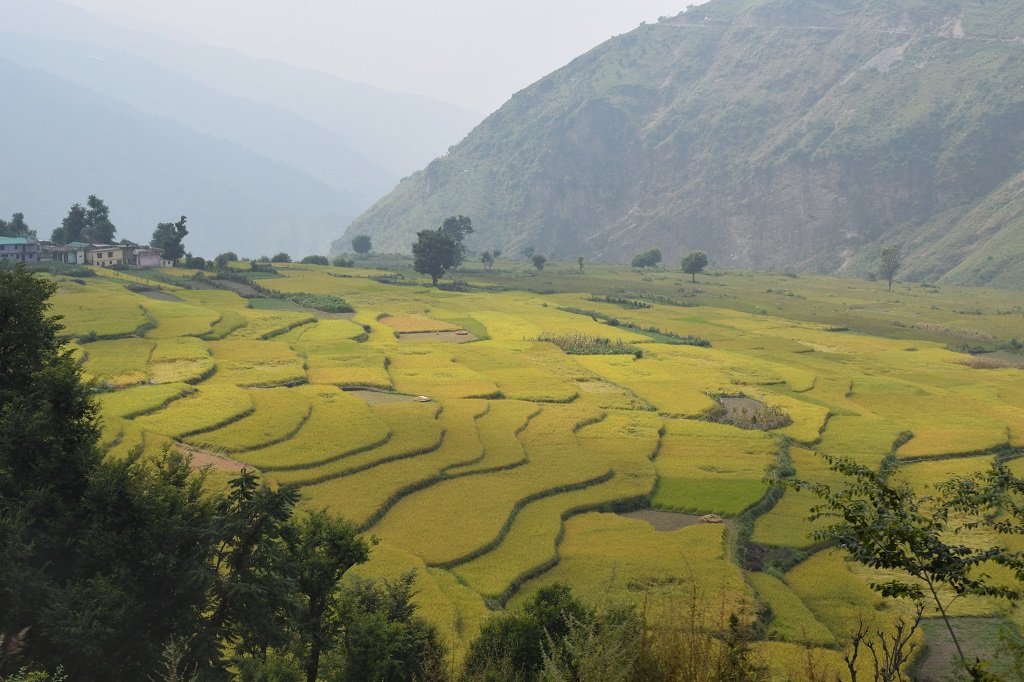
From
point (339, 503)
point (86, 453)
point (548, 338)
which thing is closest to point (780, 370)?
point (548, 338)

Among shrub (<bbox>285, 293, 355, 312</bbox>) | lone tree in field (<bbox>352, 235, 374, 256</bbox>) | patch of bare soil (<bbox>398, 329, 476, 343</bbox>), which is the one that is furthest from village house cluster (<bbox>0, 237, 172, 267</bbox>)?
lone tree in field (<bbox>352, 235, 374, 256</bbox>)

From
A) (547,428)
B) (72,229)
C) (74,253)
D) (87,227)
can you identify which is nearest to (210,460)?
(547,428)

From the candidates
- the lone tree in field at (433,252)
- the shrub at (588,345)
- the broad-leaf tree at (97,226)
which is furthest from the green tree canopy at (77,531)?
the broad-leaf tree at (97,226)

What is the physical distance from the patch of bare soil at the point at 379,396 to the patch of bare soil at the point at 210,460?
488 inches

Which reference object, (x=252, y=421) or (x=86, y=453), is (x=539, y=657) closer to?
(x=86, y=453)

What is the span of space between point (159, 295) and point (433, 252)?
37.1m

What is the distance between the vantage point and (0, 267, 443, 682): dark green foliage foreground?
55.8ft

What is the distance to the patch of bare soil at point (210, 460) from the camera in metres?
32.3

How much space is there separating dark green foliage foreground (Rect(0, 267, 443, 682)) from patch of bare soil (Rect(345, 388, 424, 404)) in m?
25.3

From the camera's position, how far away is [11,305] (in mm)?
20750

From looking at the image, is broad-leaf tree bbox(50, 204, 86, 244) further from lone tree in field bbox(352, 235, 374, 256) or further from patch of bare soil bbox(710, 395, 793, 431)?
patch of bare soil bbox(710, 395, 793, 431)

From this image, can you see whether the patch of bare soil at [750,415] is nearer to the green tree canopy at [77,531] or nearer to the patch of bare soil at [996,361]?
the patch of bare soil at [996,361]

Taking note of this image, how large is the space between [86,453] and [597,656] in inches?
541

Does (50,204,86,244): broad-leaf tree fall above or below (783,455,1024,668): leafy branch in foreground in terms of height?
above
